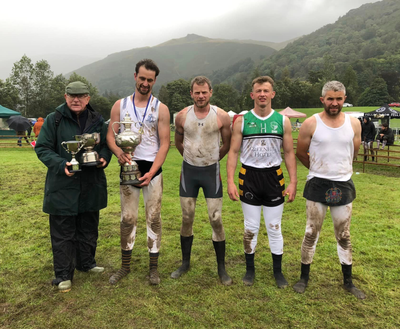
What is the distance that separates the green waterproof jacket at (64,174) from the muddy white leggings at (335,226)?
261 centimetres

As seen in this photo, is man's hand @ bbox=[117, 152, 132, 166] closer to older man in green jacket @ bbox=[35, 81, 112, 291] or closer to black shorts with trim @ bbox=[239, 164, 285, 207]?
older man in green jacket @ bbox=[35, 81, 112, 291]

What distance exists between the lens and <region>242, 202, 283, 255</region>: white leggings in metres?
3.43

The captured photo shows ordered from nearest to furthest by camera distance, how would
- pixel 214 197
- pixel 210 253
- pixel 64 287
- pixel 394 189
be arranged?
pixel 64 287 < pixel 214 197 < pixel 210 253 < pixel 394 189

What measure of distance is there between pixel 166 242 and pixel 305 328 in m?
2.62

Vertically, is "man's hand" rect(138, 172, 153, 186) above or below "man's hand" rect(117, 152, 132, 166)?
below

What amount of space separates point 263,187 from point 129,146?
1660 millimetres

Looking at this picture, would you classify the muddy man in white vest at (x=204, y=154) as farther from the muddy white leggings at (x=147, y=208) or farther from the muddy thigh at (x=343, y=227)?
the muddy thigh at (x=343, y=227)

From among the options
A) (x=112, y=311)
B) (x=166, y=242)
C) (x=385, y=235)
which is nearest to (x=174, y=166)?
(x=166, y=242)

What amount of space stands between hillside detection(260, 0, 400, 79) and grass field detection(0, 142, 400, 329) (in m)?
109

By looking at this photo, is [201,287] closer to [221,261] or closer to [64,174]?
[221,261]

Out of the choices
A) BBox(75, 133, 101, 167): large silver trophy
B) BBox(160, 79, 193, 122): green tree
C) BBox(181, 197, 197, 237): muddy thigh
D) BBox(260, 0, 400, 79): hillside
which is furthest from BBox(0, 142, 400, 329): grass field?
BBox(260, 0, 400, 79): hillside

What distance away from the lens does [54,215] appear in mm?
3475

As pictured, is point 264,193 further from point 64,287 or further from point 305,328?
point 64,287

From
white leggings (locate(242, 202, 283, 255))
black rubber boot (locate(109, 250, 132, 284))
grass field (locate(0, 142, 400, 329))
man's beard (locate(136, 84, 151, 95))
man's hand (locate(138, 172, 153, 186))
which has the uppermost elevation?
man's beard (locate(136, 84, 151, 95))
